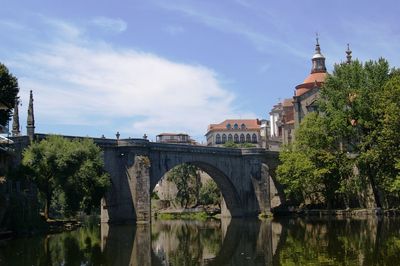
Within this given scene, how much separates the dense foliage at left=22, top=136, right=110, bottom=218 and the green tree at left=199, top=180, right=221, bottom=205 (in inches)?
1604

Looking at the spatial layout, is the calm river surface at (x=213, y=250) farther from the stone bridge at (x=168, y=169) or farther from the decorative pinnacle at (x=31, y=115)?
the stone bridge at (x=168, y=169)

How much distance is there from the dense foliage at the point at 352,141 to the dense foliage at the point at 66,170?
25579mm

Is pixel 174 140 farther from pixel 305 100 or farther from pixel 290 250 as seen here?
pixel 290 250

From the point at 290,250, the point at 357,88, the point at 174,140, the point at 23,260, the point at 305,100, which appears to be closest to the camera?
the point at 23,260

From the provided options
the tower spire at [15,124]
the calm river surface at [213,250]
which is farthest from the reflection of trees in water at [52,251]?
the tower spire at [15,124]

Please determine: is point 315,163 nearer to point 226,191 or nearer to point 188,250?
point 226,191

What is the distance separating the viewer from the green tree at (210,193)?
88762 mm

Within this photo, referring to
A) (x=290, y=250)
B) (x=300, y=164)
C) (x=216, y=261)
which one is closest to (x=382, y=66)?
(x=300, y=164)

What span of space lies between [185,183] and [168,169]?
30.3 m

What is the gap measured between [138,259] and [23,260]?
5.35 meters

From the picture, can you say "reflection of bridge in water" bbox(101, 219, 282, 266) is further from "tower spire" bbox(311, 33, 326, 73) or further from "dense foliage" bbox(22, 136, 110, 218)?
"tower spire" bbox(311, 33, 326, 73)

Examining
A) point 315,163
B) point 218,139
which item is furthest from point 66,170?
point 218,139

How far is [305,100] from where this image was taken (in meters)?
87.8

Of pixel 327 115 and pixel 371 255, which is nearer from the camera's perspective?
pixel 371 255
